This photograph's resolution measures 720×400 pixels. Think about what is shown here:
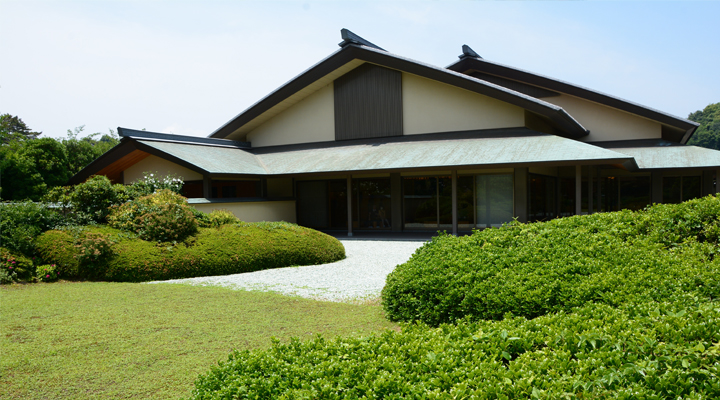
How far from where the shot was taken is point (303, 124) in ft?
67.6

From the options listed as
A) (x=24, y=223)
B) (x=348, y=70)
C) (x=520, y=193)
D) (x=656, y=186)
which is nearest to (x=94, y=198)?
(x=24, y=223)

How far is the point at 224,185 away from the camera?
17953 mm

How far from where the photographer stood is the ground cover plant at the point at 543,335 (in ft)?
8.47

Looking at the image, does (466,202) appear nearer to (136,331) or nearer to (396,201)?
(396,201)

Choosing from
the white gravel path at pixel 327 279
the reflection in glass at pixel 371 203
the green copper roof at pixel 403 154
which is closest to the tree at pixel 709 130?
the green copper roof at pixel 403 154

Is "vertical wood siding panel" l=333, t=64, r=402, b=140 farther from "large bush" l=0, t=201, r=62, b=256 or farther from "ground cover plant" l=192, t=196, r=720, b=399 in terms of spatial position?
"ground cover plant" l=192, t=196, r=720, b=399

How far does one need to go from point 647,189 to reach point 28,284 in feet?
67.3

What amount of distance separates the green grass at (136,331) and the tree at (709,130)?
260ft

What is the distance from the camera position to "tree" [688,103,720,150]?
7206 centimetres

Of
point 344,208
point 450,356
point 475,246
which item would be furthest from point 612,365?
point 344,208

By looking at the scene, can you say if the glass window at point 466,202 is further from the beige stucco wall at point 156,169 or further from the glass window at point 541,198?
the beige stucco wall at point 156,169

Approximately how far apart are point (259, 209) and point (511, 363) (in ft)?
50.5

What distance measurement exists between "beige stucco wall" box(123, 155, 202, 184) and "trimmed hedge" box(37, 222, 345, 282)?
6228 millimetres

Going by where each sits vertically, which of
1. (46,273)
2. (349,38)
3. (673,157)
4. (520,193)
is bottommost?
(46,273)
